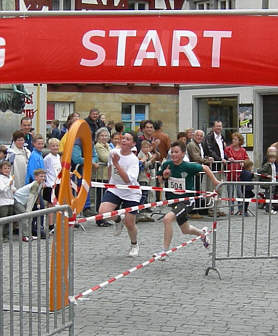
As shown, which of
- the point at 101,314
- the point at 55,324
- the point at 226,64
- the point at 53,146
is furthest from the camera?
the point at 53,146

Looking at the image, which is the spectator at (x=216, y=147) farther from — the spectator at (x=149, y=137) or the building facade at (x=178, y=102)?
the building facade at (x=178, y=102)

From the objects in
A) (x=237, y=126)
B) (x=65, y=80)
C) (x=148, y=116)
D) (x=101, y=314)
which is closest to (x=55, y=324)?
(x=101, y=314)

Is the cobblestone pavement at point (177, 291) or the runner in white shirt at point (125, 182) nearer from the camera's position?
the cobblestone pavement at point (177, 291)

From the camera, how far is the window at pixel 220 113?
33781 mm

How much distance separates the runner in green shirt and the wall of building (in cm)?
2340

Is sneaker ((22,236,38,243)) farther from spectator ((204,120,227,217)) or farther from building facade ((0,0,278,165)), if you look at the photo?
building facade ((0,0,278,165))

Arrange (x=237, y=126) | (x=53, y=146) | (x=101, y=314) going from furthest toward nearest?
(x=237, y=126) → (x=53, y=146) → (x=101, y=314)

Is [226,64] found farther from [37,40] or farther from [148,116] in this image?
[148,116]

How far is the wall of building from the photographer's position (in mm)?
34812

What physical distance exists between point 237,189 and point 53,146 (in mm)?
3297

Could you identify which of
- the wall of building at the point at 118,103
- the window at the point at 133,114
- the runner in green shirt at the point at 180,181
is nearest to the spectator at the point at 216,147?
the runner in green shirt at the point at 180,181

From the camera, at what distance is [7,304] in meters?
5.96

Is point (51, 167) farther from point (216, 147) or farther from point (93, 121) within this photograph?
point (216, 147)

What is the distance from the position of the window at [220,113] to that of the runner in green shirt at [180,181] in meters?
22.2
